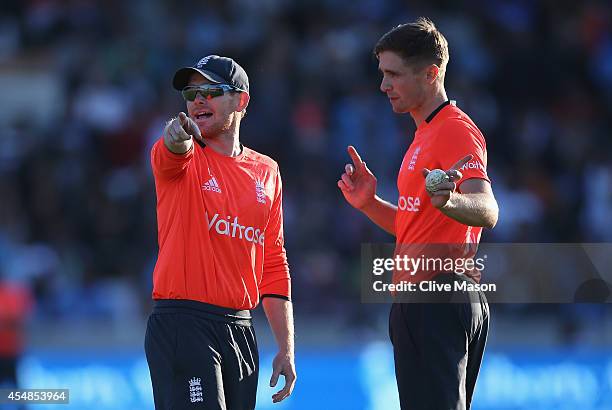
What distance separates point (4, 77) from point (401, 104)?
1093 centimetres

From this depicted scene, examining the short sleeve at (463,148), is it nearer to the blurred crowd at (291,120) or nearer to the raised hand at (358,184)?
the raised hand at (358,184)

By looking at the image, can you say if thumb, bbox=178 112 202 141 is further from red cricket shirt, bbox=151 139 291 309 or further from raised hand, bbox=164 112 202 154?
red cricket shirt, bbox=151 139 291 309

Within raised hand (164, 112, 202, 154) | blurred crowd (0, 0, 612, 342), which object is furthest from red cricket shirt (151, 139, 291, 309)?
blurred crowd (0, 0, 612, 342)

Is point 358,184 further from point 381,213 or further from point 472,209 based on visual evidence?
point 472,209

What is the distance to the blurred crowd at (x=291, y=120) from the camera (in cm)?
1348

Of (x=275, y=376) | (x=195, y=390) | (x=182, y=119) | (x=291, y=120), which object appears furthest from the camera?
(x=291, y=120)

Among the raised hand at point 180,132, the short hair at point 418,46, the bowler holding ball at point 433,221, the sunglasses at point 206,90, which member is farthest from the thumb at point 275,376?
the short hair at point 418,46

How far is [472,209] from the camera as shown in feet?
16.9

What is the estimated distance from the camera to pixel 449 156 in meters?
5.46

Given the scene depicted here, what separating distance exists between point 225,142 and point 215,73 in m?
0.35

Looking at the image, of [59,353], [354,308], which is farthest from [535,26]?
[59,353]

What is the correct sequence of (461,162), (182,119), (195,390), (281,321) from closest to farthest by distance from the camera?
(182,119) → (461,162) → (195,390) → (281,321)

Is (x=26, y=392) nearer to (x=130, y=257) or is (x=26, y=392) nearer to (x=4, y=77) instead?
(x=130, y=257)

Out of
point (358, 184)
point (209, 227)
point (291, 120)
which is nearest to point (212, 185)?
point (209, 227)
